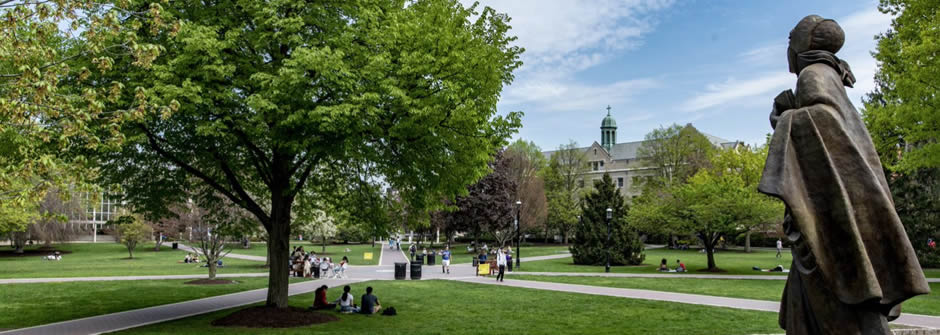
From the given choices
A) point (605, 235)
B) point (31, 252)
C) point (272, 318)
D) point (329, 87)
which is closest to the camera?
point (329, 87)

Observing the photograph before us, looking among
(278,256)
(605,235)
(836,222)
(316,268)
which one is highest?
(836,222)

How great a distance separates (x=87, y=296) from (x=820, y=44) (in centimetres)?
2347

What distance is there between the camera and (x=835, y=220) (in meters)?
4.92

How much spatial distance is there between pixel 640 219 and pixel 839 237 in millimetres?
35634

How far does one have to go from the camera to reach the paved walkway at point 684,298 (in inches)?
577

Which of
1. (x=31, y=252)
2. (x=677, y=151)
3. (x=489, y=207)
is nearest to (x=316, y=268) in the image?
(x=489, y=207)

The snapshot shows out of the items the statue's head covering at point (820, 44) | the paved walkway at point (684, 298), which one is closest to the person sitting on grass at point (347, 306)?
the paved walkway at point (684, 298)

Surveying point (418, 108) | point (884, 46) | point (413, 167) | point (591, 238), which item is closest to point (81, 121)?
point (418, 108)

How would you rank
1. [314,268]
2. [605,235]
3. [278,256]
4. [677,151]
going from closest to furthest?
[278,256] → [314,268] → [605,235] → [677,151]

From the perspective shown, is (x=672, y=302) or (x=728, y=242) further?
(x=728, y=242)

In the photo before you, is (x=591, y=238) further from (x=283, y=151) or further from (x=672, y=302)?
(x=283, y=151)

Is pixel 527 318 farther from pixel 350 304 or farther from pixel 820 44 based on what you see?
pixel 820 44

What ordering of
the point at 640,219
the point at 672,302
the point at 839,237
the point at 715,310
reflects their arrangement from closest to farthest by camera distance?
the point at 839,237 < the point at 715,310 < the point at 672,302 < the point at 640,219

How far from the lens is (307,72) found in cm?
1270
